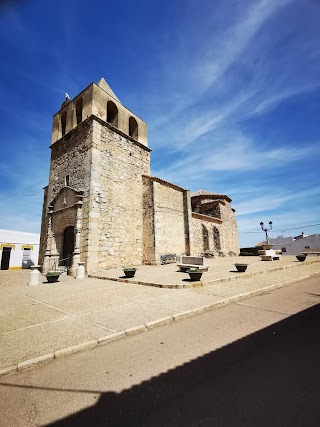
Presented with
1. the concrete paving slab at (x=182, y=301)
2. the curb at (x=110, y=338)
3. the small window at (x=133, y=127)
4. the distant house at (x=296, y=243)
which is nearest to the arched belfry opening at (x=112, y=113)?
the small window at (x=133, y=127)

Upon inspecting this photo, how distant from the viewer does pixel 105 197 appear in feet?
40.6

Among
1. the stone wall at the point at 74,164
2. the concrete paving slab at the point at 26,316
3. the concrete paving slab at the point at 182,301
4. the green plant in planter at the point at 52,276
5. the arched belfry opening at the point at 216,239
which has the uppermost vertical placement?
the stone wall at the point at 74,164

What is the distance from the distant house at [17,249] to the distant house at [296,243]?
4361 centimetres

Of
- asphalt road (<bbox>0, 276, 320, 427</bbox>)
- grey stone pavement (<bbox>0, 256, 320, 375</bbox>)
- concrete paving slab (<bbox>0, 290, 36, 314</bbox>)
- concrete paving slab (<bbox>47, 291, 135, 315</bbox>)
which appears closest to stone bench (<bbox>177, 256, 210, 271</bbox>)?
grey stone pavement (<bbox>0, 256, 320, 375</bbox>)

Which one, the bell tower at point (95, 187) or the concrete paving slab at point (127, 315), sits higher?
the bell tower at point (95, 187)

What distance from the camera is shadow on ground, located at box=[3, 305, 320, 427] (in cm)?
173

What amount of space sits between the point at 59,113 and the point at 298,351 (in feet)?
61.8

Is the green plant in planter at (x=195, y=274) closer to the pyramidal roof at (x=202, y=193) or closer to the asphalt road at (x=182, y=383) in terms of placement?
the asphalt road at (x=182, y=383)

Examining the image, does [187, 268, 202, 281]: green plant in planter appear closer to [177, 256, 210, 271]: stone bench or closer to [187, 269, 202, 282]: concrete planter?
[187, 269, 202, 282]: concrete planter

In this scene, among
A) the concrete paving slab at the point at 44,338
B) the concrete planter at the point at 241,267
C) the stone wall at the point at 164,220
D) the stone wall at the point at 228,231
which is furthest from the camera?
the stone wall at the point at 228,231

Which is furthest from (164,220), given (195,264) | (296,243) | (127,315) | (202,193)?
A: (296,243)

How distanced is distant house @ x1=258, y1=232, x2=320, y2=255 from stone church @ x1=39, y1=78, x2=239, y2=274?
112 feet

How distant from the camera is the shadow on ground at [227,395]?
173cm

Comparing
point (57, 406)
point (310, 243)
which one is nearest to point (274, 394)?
point (57, 406)
